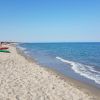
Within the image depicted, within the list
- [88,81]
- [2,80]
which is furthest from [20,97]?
[88,81]

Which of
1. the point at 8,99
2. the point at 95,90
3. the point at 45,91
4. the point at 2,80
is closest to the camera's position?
the point at 8,99

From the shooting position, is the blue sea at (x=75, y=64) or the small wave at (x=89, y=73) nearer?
the small wave at (x=89, y=73)

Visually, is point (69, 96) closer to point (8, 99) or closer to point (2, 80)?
point (8, 99)

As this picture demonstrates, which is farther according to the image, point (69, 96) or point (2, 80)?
point (2, 80)

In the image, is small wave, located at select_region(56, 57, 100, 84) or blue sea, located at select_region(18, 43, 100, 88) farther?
blue sea, located at select_region(18, 43, 100, 88)

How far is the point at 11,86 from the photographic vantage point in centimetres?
1055

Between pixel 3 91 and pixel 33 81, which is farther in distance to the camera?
pixel 33 81

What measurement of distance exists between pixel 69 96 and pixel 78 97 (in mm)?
429

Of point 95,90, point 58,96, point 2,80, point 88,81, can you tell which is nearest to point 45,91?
point 58,96

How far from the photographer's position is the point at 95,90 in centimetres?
1240

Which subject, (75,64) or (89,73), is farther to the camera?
(75,64)

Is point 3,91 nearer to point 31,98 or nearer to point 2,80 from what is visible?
point 31,98

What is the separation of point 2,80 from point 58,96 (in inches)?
147

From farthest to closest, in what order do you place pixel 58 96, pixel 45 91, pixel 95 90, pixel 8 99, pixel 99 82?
1. pixel 99 82
2. pixel 95 90
3. pixel 45 91
4. pixel 58 96
5. pixel 8 99
